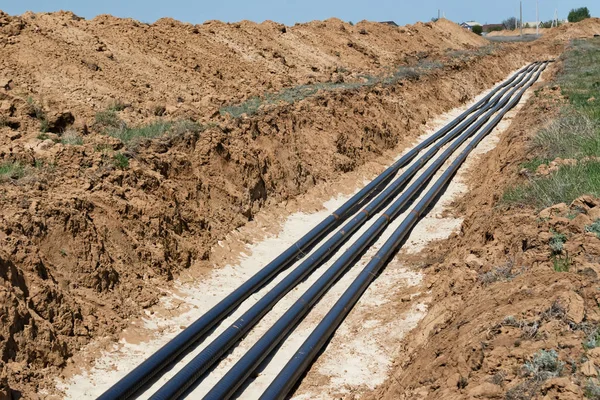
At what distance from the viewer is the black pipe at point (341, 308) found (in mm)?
7559

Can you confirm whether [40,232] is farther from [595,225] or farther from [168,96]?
[168,96]

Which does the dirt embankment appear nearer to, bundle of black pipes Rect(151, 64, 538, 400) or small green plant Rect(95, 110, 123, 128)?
small green plant Rect(95, 110, 123, 128)

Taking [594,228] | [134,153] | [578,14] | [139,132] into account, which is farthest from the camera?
[578,14]

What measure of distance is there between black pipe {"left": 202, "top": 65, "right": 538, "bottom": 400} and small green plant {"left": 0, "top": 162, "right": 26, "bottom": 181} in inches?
190

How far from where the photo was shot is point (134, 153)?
1176cm

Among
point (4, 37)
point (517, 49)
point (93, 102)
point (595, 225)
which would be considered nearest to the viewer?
point (595, 225)

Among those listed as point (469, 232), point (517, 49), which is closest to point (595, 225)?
point (469, 232)

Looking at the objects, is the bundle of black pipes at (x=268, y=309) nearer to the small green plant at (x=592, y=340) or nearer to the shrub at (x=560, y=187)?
the shrub at (x=560, y=187)

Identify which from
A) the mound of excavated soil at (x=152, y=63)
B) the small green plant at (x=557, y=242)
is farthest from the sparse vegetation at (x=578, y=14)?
the small green plant at (x=557, y=242)

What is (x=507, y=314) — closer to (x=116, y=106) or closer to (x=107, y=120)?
(x=107, y=120)

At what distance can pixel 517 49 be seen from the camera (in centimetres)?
5128

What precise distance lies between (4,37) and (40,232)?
32.8 feet

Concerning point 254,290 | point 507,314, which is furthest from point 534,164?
point 507,314

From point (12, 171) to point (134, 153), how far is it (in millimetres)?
2417
